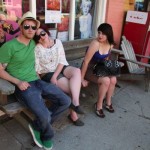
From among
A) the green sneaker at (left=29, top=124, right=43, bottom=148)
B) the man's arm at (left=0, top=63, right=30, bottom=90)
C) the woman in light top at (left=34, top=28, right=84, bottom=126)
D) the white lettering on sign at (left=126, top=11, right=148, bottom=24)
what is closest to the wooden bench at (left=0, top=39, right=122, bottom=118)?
the man's arm at (left=0, top=63, right=30, bottom=90)

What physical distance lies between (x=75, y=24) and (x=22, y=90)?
2.39 meters

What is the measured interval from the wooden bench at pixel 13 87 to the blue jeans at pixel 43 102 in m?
0.10

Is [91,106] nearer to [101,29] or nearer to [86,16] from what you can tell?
[101,29]

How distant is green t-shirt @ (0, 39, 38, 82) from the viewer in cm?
247

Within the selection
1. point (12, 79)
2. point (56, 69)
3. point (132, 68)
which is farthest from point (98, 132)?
point (132, 68)

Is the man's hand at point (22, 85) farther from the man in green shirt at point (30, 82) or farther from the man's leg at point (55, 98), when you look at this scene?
the man's leg at point (55, 98)

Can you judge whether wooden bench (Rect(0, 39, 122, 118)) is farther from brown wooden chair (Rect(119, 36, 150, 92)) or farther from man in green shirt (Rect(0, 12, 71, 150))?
brown wooden chair (Rect(119, 36, 150, 92))

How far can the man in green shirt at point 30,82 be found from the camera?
2463 millimetres

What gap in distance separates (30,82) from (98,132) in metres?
1.15

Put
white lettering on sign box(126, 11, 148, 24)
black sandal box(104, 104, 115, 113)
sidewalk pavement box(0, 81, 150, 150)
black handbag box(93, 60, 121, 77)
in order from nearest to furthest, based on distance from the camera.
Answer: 1. sidewalk pavement box(0, 81, 150, 150)
2. black handbag box(93, 60, 121, 77)
3. black sandal box(104, 104, 115, 113)
4. white lettering on sign box(126, 11, 148, 24)

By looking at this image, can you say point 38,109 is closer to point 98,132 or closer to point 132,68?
point 98,132

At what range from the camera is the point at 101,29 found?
3338mm

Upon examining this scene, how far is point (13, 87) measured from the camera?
2320 mm

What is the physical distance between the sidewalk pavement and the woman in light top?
214 millimetres
